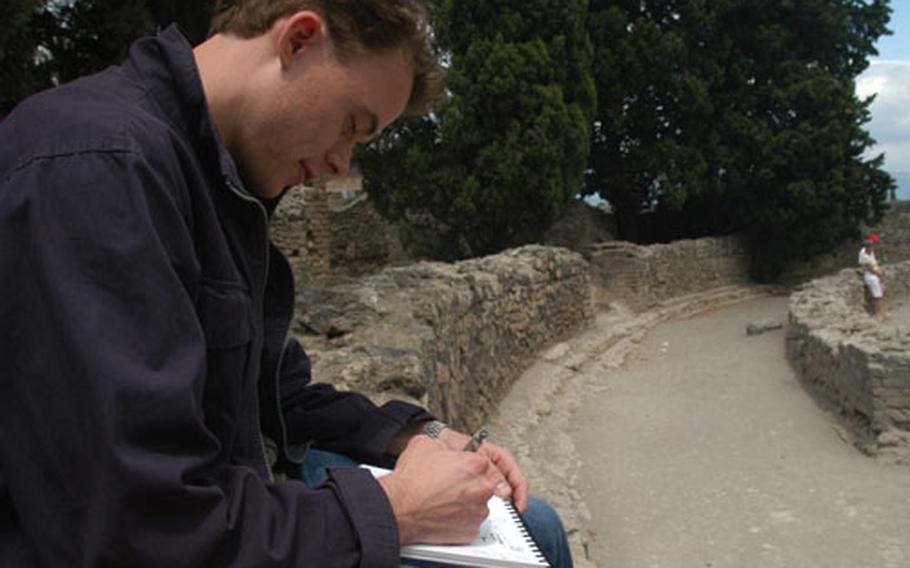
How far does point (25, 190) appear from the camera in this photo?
101 centimetres

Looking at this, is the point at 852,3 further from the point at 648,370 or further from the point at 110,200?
the point at 110,200

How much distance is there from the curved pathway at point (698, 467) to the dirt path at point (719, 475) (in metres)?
0.01

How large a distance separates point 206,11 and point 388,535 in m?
5.93

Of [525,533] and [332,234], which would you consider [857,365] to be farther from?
[332,234]

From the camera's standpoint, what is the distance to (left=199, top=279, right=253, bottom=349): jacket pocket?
4.06 feet

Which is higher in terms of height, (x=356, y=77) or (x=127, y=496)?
(x=356, y=77)

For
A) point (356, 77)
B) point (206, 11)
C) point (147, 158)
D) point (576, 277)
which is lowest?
point (576, 277)

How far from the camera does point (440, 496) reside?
1336 mm

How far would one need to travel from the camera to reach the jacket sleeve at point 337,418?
6.14 feet

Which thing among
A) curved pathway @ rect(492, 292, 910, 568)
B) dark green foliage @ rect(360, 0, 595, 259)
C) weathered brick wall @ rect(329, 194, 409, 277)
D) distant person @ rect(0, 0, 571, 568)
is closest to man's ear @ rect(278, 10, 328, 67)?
distant person @ rect(0, 0, 571, 568)

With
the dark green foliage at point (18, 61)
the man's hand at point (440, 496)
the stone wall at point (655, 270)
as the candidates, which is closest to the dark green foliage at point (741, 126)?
the stone wall at point (655, 270)

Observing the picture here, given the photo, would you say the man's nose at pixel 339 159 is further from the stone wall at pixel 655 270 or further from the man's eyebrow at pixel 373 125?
the stone wall at pixel 655 270

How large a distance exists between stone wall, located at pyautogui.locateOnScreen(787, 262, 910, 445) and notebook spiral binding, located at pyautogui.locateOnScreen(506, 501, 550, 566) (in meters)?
5.81

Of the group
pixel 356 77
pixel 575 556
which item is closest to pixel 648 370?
pixel 575 556
